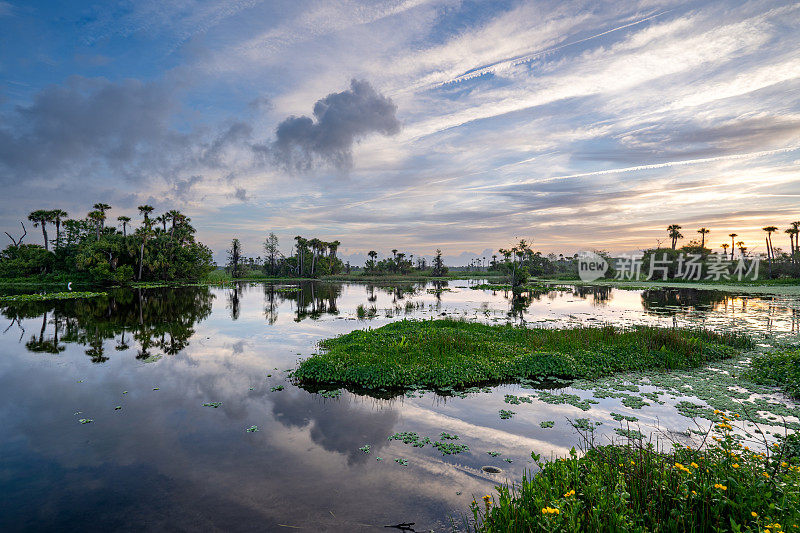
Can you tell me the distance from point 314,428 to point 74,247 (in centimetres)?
9485

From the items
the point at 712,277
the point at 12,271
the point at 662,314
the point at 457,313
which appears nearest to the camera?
the point at 662,314

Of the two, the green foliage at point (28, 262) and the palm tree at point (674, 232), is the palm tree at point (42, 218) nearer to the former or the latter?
the green foliage at point (28, 262)

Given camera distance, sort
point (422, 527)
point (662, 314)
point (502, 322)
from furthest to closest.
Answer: point (662, 314) < point (502, 322) < point (422, 527)

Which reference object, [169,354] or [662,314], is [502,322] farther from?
[169,354]

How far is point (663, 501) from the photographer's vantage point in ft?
18.0

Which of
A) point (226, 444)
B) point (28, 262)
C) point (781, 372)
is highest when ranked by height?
point (28, 262)

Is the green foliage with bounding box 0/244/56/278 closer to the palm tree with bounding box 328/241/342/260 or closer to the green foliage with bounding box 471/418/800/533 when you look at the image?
the palm tree with bounding box 328/241/342/260

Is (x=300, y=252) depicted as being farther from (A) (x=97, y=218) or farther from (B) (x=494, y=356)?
(B) (x=494, y=356)

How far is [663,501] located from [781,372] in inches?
529

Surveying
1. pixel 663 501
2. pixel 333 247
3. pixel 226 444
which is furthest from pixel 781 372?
pixel 333 247

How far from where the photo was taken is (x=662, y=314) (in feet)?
111

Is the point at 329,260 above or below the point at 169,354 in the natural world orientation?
above

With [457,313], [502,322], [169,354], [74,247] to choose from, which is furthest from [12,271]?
[502,322]

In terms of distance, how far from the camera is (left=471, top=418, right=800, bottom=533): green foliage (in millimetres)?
4746
